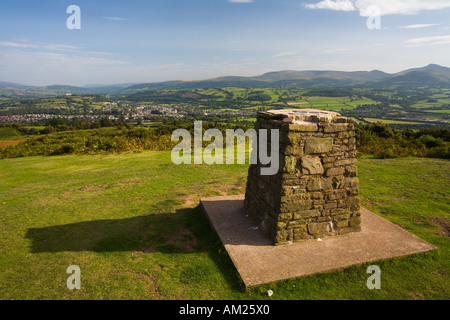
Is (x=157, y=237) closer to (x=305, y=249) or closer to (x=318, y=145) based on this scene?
(x=305, y=249)

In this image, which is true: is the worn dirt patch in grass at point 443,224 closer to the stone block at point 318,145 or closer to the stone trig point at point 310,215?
the stone trig point at point 310,215

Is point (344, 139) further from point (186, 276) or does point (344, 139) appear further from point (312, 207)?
point (186, 276)

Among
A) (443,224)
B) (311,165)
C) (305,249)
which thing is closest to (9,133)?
(311,165)

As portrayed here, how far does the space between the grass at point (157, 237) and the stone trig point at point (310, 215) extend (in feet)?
1.11

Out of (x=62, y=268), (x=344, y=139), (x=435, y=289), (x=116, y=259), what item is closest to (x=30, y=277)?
(x=62, y=268)

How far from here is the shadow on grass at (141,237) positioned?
612cm

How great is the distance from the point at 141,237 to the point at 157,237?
1.43ft

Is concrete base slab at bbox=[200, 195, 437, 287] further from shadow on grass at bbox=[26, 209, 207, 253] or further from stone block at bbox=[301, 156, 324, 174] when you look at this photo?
stone block at bbox=[301, 156, 324, 174]

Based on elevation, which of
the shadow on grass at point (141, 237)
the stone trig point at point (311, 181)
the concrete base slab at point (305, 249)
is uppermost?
the stone trig point at point (311, 181)

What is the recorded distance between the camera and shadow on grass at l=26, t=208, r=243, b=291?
20.1 ft

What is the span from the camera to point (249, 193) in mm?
7586

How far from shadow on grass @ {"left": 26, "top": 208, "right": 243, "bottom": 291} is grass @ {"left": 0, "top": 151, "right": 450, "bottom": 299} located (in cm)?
3

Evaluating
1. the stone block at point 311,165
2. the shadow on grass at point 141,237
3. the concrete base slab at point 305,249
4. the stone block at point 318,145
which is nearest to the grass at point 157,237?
the shadow on grass at point 141,237

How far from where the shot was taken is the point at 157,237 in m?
6.80
